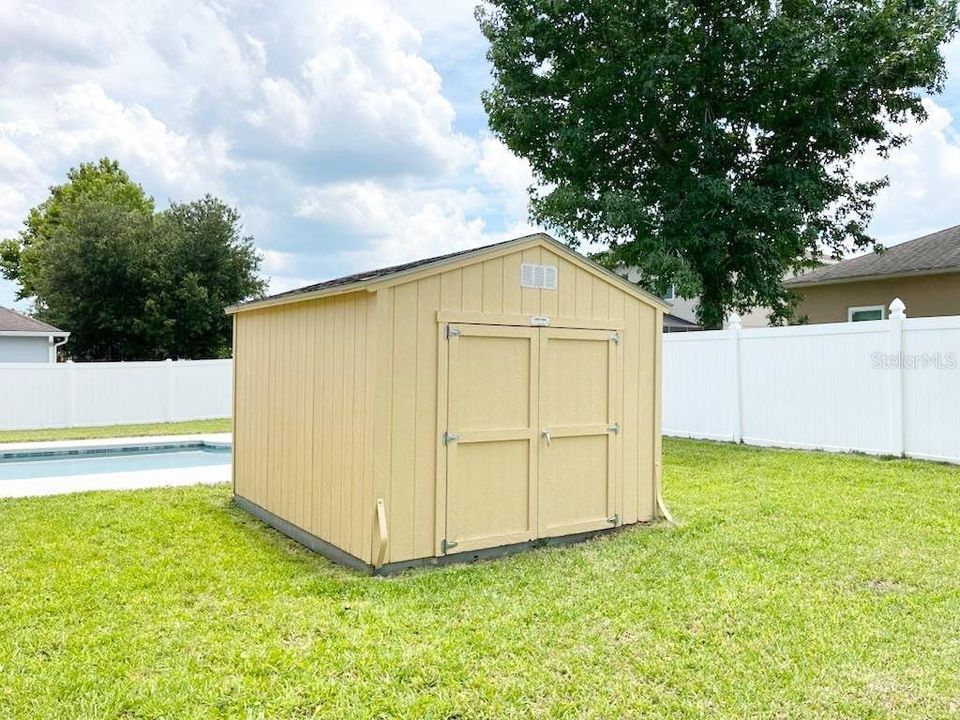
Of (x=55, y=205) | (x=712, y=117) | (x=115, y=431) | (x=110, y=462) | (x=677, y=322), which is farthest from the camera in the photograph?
(x=55, y=205)

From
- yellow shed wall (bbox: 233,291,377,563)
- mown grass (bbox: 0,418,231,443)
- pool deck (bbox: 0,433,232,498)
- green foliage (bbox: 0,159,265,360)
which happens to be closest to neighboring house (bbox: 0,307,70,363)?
green foliage (bbox: 0,159,265,360)

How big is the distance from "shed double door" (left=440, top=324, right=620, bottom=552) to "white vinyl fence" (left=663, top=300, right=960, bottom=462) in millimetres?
4697

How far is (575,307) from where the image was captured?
17.3ft

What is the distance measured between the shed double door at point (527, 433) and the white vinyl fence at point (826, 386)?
4.70m

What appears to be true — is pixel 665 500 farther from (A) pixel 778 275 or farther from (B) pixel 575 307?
(A) pixel 778 275

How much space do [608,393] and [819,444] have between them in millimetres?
5063

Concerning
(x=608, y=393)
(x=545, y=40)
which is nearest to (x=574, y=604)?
(x=608, y=393)

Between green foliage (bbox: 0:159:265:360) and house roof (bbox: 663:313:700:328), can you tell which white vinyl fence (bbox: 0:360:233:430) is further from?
A: house roof (bbox: 663:313:700:328)

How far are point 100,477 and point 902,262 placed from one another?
47.4ft

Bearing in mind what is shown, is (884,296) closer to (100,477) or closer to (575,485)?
(575,485)

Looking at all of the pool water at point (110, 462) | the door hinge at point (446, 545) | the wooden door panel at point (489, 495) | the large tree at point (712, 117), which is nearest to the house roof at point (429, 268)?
the wooden door panel at point (489, 495)

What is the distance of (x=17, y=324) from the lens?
18438 millimetres

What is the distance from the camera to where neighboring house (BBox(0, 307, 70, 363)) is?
18.0 m

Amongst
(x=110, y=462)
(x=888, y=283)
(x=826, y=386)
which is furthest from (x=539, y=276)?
(x=888, y=283)
